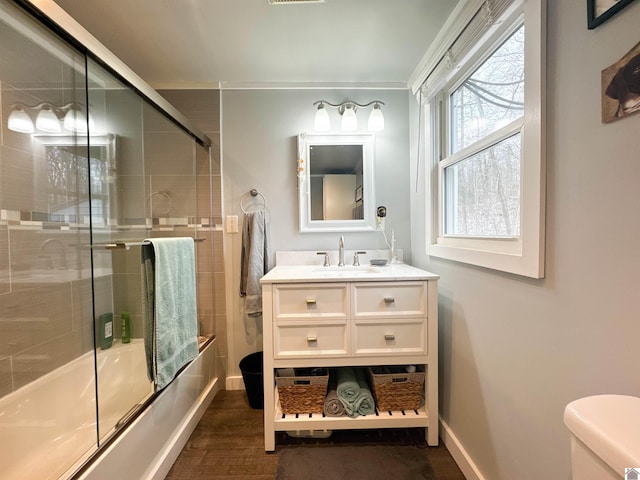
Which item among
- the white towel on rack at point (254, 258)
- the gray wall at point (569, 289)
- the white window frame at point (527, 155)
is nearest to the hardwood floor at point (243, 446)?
the gray wall at point (569, 289)

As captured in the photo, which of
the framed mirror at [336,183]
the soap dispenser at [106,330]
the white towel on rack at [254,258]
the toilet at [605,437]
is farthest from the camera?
the framed mirror at [336,183]

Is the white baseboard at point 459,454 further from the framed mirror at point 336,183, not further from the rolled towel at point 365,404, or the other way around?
the framed mirror at point 336,183

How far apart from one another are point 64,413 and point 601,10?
8.10 ft

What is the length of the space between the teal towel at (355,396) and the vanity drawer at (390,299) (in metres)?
0.41

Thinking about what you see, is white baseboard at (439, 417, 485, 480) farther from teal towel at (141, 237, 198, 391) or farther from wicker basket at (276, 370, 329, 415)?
teal towel at (141, 237, 198, 391)

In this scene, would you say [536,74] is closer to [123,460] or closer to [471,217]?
[471,217]

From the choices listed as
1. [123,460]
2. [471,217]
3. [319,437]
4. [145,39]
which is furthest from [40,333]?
[471,217]

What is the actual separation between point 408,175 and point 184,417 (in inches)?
80.8

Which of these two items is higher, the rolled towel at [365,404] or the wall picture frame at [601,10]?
the wall picture frame at [601,10]

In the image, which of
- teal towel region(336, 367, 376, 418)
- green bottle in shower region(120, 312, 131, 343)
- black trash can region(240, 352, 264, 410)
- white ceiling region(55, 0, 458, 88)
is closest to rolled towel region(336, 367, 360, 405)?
teal towel region(336, 367, 376, 418)

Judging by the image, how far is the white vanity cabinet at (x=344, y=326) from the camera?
134 cm

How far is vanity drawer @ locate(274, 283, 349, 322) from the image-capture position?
1.34 m

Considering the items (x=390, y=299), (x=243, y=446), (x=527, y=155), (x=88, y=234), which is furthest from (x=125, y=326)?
(x=527, y=155)

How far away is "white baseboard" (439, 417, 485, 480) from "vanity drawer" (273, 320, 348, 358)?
0.68 m
